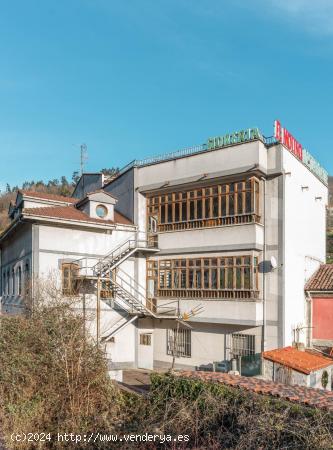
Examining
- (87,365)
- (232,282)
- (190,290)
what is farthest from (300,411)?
(190,290)

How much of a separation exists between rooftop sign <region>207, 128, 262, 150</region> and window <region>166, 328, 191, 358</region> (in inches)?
358

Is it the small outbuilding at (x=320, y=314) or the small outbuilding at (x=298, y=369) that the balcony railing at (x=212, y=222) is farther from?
the small outbuilding at (x=298, y=369)

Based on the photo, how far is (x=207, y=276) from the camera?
21109mm

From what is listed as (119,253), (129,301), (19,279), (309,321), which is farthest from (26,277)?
(309,321)

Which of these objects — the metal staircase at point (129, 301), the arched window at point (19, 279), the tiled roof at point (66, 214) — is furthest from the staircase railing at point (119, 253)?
the arched window at point (19, 279)

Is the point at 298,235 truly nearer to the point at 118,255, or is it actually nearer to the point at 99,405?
the point at 118,255

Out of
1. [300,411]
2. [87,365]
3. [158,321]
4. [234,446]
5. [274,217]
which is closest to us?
[234,446]

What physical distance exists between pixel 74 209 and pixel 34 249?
3.54 m

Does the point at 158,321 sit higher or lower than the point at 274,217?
lower

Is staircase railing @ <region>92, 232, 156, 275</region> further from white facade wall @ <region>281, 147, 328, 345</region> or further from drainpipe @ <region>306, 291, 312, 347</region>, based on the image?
drainpipe @ <region>306, 291, 312, 347</region>

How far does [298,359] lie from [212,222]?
281 inches

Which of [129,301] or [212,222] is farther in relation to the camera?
[129,301]

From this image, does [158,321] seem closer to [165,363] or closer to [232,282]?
[165,363]

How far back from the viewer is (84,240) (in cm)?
2162
